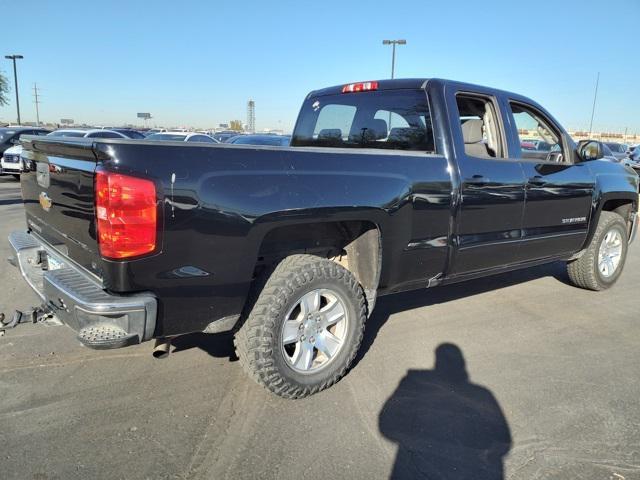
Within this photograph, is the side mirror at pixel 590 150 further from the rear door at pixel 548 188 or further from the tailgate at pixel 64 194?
the tailgate at pixel 64 194

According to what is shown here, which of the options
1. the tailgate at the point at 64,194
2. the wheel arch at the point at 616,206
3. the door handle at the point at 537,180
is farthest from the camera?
the wheel arch at the point at 616,206

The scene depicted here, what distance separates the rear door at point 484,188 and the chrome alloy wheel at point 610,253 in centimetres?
184

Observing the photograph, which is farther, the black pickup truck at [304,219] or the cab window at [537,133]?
the cab window at [537,133]

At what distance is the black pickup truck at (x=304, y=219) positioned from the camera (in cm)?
243

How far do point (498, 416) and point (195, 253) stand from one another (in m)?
2.01

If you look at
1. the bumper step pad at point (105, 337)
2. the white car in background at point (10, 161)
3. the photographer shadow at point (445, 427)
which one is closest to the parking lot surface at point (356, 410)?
the photographer shadow at point (445, 427)

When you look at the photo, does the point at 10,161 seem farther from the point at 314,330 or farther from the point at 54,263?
the point at 314,330

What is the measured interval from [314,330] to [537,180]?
2.44m

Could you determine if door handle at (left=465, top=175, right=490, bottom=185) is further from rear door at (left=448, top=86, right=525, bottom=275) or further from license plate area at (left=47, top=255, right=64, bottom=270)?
license plate area at (left=47, top=255, right=64, bottom=270)

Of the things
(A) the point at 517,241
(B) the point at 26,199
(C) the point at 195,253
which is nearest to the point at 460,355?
(A) the point at 517,241

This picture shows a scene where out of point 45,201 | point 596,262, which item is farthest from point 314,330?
point 596,262

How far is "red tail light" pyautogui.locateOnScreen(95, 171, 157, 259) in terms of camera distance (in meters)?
2.34

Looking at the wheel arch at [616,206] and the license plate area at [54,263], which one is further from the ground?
the wheel arch at [616,206]

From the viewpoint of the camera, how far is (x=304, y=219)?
292 cm
